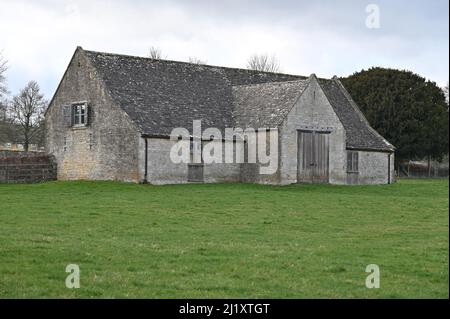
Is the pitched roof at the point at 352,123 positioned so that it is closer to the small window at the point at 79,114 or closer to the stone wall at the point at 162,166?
the stone wall at the point at 162,166

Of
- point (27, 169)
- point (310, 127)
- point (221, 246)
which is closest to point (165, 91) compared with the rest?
point (310, 127)

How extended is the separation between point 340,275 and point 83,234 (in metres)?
8.77

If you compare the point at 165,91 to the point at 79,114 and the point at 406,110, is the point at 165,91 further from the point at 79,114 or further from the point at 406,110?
the point at 406,110

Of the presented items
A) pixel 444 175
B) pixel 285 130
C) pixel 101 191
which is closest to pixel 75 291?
pixel 101 191

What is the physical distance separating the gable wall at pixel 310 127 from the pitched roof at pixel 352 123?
2.44 metres

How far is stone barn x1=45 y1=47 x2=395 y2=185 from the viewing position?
150 ft

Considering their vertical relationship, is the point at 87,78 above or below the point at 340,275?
above

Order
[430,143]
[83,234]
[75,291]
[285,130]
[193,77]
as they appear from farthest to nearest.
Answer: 1. [430,143]
2. [193,77]
3. [285,130]
4. [83,234]
5. [75,291]

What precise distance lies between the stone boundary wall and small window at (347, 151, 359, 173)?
19.3m

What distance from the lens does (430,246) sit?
20062mm

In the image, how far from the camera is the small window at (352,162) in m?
53.1

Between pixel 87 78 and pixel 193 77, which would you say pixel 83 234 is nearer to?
→ pixel 87 78

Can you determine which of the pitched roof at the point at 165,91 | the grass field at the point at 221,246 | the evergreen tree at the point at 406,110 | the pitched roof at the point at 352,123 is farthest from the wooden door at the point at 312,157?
the evergreen tree at the point at 406,110

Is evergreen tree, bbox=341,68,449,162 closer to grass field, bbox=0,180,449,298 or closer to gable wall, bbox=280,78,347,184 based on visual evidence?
gable wall, bbox=280,78,347,184
